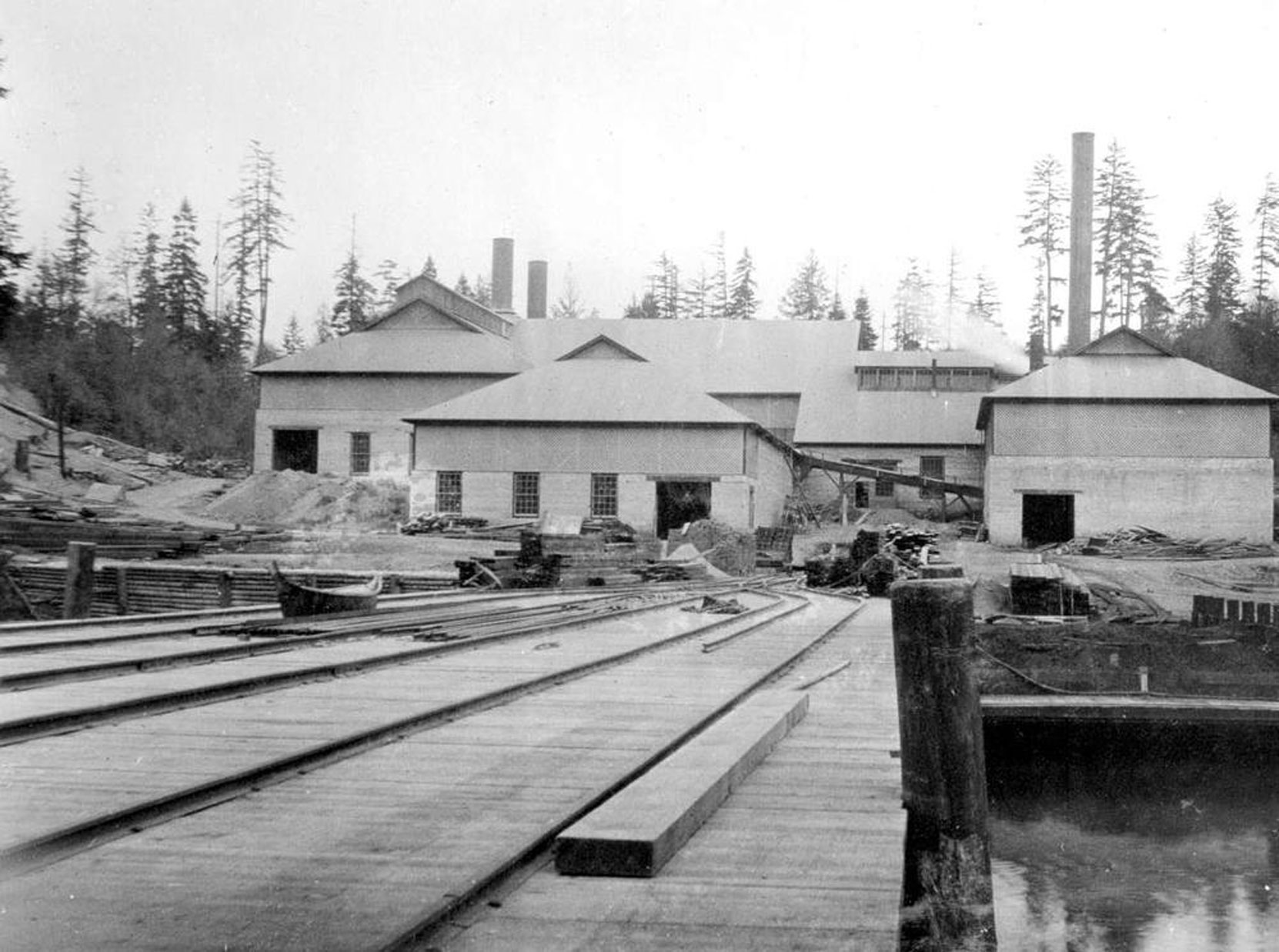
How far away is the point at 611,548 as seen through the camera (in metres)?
26.9

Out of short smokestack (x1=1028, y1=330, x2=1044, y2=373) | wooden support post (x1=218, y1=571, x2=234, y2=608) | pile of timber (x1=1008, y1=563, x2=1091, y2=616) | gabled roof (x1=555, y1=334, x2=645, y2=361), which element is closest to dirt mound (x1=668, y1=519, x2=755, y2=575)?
pile of timber (x1=1008, y1=563, x2=1091, y2=616)

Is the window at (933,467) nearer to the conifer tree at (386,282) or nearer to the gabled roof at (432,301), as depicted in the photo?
the gabled roof at (432,301)

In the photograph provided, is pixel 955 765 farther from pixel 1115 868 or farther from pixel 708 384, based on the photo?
pixel 708 384

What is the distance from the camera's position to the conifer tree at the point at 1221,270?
6800 centimetres

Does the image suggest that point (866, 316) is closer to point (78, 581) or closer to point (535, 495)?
point (535, 495)

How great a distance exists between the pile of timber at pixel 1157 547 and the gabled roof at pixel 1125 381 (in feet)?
15.2

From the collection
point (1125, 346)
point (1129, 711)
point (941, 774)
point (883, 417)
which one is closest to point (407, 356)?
point (883, 417)

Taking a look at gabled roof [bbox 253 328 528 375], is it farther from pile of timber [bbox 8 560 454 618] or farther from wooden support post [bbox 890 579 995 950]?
wooden support post [bbox 890 579 995 950]

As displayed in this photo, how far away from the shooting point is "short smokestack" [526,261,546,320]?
69875mm

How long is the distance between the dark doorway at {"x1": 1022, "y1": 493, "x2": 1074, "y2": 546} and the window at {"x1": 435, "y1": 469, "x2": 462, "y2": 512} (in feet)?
61.3

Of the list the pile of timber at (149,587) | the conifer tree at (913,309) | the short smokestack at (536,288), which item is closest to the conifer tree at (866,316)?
the conifer tree at (913,309)

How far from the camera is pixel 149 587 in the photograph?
71.1ft

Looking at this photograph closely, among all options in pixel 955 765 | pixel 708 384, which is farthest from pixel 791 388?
pixel 955 765

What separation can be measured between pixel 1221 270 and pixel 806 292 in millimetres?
40177
